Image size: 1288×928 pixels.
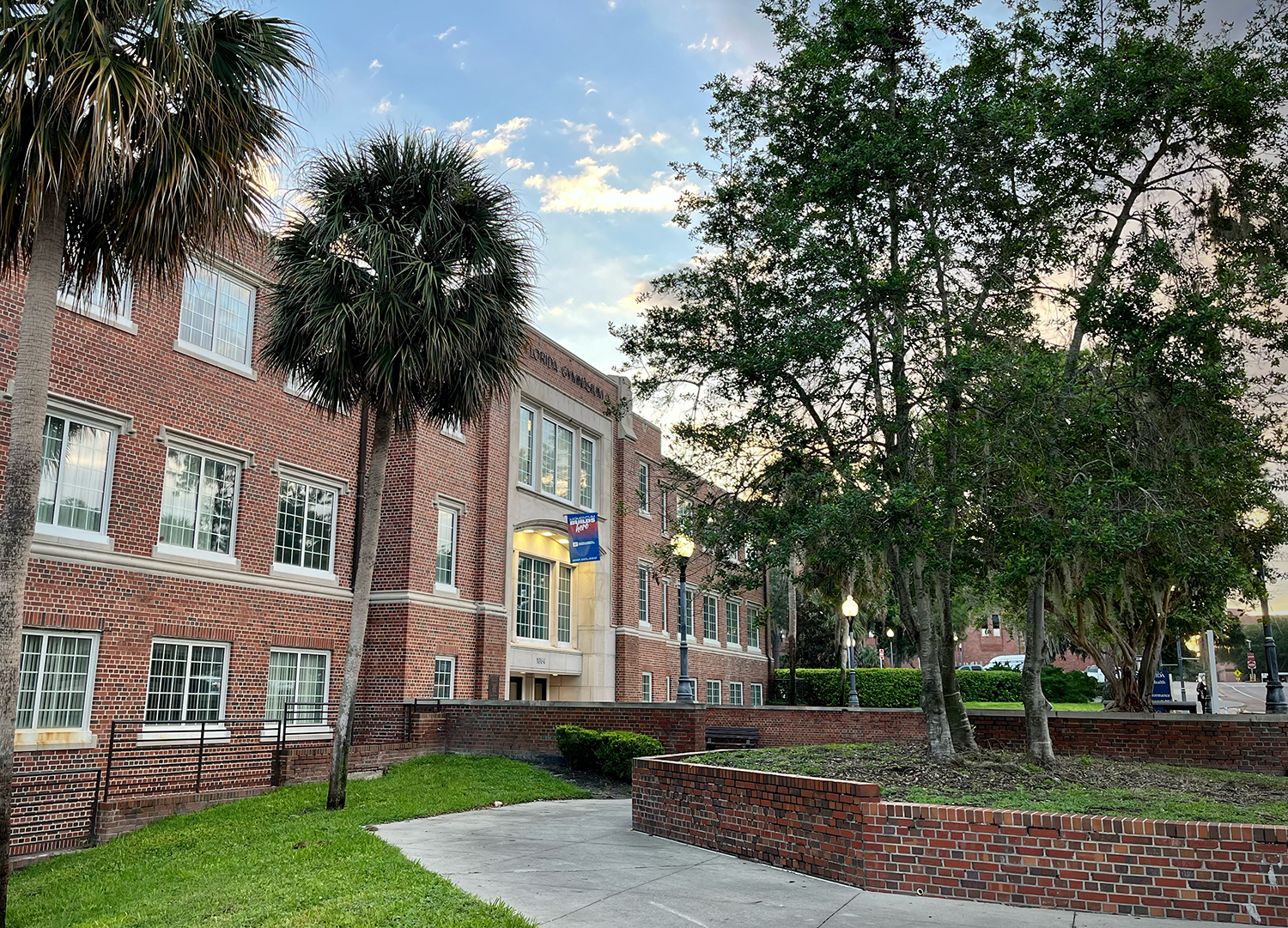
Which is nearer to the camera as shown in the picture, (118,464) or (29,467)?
(29,467)

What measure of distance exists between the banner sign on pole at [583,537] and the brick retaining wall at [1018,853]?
14612 mm

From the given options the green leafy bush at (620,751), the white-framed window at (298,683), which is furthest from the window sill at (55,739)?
the green leafy bush at (620,751)

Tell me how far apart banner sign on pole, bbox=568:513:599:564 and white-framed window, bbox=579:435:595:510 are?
→ 15.0ft

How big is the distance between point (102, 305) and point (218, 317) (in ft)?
9.08

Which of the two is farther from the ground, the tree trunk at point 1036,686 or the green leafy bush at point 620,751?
the tree trunk at point 1036,686

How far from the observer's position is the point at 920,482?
1283 cm

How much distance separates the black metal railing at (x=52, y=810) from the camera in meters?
13.5

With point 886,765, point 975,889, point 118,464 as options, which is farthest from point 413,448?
point 975,889

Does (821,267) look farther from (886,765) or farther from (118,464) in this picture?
(118,464)

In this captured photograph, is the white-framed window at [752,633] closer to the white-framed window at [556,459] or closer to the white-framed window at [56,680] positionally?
the white-framed window at [556,459]

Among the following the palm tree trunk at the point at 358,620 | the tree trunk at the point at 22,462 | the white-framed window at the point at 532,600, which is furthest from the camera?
the white-framed window at the point at 532,600

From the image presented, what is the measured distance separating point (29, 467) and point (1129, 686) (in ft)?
85.8

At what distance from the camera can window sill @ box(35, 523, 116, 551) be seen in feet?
49.2

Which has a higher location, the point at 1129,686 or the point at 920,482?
the point at 920,482
